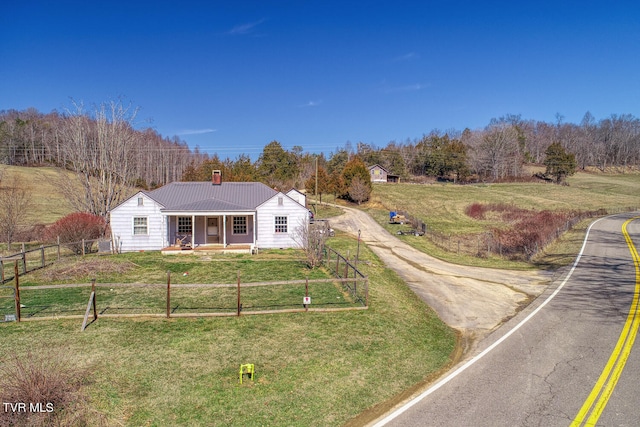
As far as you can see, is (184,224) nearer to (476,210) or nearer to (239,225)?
(239,225)

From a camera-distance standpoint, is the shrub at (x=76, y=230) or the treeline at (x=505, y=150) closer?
the shrub at (x=76, y=230)

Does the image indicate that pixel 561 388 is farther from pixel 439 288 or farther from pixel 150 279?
pixel 150 279

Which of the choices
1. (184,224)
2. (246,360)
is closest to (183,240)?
(184,224)

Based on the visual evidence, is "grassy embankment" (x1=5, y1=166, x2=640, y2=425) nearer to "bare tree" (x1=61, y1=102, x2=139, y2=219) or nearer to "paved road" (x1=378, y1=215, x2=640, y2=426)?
"paved road" (x1=378, y1=215, x2=640, y2=426)

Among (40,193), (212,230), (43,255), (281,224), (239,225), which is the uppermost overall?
(40,193)

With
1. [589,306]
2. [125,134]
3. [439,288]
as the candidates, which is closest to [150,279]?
[439,288]

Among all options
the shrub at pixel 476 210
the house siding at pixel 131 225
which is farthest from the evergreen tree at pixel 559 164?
the house siding at pixel 131 225

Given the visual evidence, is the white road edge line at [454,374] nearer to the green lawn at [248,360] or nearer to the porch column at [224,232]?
the green lawn at [248,360]

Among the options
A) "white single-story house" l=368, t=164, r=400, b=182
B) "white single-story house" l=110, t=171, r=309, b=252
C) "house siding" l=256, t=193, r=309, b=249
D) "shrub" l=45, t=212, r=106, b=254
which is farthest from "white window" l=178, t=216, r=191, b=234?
"white single-story house" l=368, t=164, r=400, b=182
